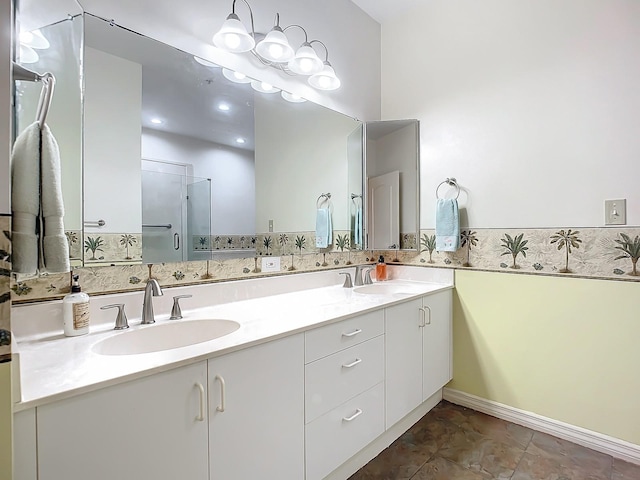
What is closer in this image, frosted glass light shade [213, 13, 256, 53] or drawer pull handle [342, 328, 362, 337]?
drawer pull handle [342, 328, 362, 337]

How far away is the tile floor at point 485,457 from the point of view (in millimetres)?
1609

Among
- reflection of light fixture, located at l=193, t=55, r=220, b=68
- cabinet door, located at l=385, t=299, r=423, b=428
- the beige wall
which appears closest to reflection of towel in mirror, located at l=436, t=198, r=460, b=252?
the beige wall

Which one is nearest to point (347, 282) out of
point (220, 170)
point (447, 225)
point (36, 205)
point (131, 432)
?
point (447, 225)

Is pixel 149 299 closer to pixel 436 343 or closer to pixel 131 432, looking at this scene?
pixel 131 432

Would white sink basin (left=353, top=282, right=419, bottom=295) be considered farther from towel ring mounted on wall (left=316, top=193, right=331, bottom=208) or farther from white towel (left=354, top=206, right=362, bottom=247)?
towel ring mounted on wall (left=316, top=193, right=331, bottom=208)

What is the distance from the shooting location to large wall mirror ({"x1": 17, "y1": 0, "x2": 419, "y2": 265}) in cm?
119

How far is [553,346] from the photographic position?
1903 mm

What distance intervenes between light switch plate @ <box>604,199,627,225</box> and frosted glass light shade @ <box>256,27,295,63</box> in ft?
5.85

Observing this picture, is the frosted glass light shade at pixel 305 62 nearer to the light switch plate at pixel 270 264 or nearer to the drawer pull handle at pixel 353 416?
the light switch plate at pixel 270 264

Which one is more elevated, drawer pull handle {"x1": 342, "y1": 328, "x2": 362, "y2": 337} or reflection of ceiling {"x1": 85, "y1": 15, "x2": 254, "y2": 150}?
reflection of ceiling {"x1": 85, "y1": 15, "x2": 254, "y2": 150}

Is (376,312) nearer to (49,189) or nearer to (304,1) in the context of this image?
(49,189)

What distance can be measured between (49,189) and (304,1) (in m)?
1.87

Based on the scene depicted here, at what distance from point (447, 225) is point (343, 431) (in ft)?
4.40

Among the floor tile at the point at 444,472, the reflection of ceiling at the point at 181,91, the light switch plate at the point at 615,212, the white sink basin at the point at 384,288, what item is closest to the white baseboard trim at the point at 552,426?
the floor tile at the point at 444,472
